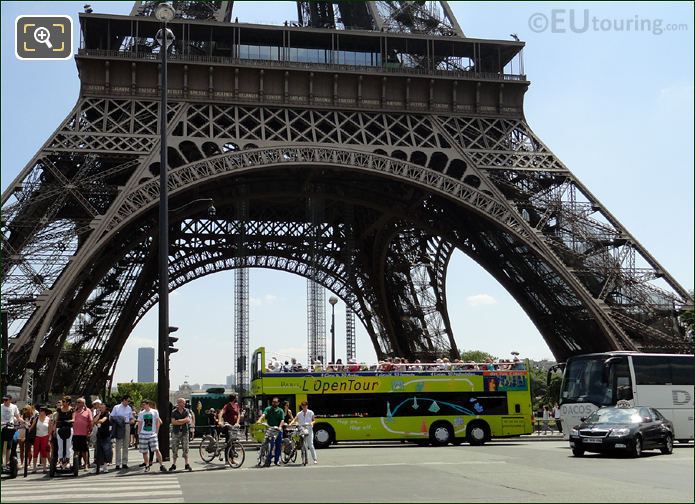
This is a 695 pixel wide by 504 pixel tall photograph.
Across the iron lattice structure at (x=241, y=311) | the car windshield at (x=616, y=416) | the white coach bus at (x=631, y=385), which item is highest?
the iron lattice structure at (x=241, y=311)

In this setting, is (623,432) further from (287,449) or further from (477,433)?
(477,433)

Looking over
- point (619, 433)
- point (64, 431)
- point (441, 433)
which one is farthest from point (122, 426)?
point (441, 433)

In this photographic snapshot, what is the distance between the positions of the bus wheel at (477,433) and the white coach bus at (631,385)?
9.12 feet

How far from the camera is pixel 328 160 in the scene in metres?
37.4

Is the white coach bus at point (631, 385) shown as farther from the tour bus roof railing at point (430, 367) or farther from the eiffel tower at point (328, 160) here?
the eiffel tower at point (328, 160)

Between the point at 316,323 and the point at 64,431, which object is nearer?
the point at 64,431

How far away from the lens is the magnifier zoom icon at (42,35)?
55.1 feet

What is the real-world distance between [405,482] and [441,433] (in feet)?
49.3

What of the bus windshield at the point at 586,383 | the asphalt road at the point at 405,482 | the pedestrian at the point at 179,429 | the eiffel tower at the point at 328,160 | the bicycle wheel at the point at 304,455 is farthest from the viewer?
the eiffel tower at the point at 328,160

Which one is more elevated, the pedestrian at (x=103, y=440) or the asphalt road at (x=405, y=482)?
the pedestrian at (x=103, y=440)

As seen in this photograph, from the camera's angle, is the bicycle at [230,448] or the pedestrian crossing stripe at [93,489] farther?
the bicycle at [230,448]

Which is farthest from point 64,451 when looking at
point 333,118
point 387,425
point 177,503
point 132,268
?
point 132,268

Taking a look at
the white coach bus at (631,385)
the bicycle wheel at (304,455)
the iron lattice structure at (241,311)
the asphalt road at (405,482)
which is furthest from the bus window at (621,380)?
the iron lattice structure at (241,311)

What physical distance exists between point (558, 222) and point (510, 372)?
394 inches
